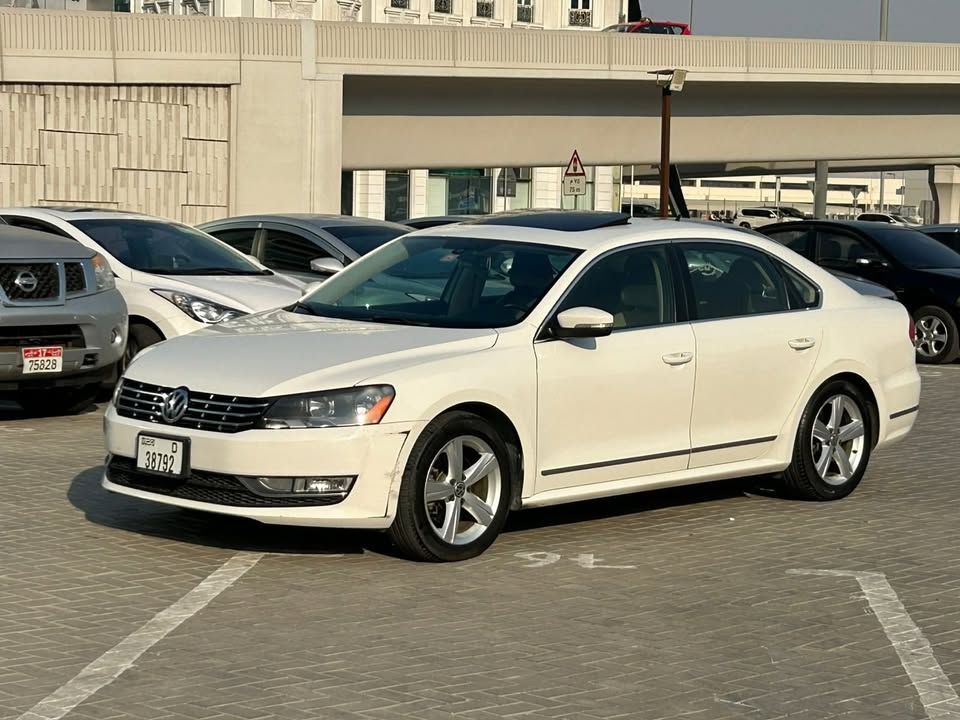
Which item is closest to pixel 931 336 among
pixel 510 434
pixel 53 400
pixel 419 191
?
pixel 53 400

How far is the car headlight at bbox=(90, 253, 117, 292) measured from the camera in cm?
1228

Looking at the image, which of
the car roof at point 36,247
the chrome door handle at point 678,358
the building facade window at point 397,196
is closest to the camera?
the chrome door handle at point 678,358

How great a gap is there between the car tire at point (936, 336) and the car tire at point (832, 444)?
1021 centimetres

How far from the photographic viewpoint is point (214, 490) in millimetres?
7184

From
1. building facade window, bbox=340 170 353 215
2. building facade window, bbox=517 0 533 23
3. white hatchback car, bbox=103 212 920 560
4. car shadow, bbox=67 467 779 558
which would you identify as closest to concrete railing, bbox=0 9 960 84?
car shadow, bbox=67 467 779 558

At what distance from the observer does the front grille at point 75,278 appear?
12133 millimetres

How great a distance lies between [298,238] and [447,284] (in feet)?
26.0

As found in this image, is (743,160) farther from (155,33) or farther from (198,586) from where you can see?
(198,586)

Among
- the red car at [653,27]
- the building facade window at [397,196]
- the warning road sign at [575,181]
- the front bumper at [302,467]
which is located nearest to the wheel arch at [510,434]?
the front bumper at [302,467]

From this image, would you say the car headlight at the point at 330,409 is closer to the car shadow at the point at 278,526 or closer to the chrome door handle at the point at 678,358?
the car shadow at the point at 278,526

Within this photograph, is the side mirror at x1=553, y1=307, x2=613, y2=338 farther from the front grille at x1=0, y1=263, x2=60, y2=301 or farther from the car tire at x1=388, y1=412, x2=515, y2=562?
the front grille at x1=0, y1=263, x2=60, y2=301

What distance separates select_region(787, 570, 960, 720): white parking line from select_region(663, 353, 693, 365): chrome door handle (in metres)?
1.30

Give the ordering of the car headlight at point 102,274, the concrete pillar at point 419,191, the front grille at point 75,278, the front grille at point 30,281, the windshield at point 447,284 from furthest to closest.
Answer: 1. the concrete pillar at point 419,191
2. the car headlight at point 102,274
3. the front grille at point 75,278
4. the front grille at point 30,281
5. the windshield at point 447,284

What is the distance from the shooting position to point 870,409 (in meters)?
9.50
